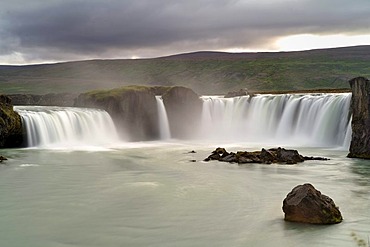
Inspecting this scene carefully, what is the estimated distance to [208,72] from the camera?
490 ft

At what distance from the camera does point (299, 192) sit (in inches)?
541

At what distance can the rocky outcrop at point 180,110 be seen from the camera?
49312mm

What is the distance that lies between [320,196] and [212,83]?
12355 cm

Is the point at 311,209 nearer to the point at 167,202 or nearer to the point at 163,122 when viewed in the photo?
the point at 167,202

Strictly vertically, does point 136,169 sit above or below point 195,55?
below

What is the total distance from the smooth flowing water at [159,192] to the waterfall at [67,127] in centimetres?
10

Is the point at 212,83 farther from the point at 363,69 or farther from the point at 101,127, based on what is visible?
the point at 101,127

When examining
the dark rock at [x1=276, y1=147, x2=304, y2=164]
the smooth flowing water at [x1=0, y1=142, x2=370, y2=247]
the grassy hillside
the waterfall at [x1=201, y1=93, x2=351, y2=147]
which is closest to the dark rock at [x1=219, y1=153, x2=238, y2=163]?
the smooth flowing water at [x1=0, y1=142, x2=370, y2=247]

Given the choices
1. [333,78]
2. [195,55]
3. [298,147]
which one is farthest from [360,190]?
[195,55]

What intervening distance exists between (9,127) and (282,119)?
25.1m

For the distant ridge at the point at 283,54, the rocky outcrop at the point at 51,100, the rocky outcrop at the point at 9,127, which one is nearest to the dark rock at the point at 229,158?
the rocky outcrop at the point at 9,127

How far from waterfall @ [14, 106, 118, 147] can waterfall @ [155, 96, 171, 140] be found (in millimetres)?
5791

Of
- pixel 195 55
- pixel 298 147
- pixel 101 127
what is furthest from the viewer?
pixel 195 55

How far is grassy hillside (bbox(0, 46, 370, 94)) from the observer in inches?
4983
